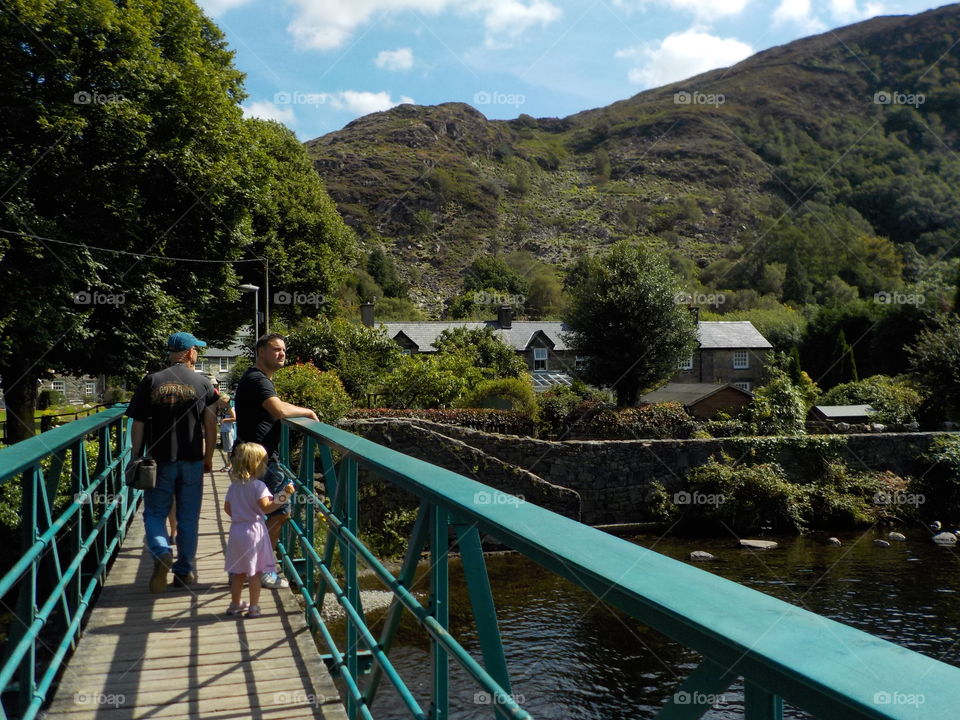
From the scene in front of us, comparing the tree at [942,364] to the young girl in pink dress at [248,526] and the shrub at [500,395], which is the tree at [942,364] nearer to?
the shrub at [500,395]

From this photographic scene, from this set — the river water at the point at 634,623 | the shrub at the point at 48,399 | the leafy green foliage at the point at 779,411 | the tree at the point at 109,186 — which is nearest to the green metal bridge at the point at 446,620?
the river water at the point at 634,623

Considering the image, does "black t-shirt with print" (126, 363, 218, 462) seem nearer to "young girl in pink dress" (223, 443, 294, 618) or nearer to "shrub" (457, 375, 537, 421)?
"young girl in pink dress" (223, 443, 294, 618)

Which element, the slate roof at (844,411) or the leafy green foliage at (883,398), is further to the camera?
the slate roof at (844,411)

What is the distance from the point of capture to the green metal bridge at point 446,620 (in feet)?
3.32

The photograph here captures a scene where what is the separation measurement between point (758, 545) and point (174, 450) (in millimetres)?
16813

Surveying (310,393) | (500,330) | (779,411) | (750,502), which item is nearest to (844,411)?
(779,411)

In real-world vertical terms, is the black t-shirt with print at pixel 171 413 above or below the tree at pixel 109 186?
below

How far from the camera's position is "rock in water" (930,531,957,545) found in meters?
20.1

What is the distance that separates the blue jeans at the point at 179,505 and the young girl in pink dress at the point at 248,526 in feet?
2.03

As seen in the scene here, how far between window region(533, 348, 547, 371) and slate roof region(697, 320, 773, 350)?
976cm

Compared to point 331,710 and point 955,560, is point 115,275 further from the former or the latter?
point 955,560

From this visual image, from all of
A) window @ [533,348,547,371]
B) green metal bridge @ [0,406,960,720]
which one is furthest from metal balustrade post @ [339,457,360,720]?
window @ [533,348,547,371]

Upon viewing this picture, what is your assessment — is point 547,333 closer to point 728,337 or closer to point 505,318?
point 505,318

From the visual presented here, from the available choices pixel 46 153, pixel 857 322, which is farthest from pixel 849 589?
pixel 857 322
